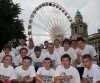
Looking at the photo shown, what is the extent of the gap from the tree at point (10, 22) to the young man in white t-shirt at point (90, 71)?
17.8 m

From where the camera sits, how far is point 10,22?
959 inches

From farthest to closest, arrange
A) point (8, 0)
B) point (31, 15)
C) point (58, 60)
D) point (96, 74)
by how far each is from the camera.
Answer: point (31, 15), point (8, 0), point (58, 60), point (96, 74)

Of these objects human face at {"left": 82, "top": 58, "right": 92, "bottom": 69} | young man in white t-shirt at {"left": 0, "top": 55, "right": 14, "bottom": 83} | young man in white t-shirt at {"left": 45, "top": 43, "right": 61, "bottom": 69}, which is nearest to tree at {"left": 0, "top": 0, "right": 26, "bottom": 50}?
young man in white t-shirt at {"left": 45, "top": 43, "right": 61, "bottom": 69}

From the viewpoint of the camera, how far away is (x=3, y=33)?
75.3 ft

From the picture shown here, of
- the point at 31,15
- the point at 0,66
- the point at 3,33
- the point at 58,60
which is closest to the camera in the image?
the point at 0,66

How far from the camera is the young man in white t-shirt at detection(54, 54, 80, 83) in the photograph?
6051 millimetres

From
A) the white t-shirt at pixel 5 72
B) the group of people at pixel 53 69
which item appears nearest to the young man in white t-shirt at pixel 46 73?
the group of people at pixel 53 69

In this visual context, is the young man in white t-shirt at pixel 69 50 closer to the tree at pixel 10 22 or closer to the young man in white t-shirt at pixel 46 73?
the young man in white t-shirt at pixel 46 73

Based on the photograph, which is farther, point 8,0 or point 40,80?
point 8,0

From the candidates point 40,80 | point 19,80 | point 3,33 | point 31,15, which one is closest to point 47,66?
point 40,80

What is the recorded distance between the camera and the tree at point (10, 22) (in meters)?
23.0

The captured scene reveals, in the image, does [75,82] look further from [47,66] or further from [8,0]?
[8,0]

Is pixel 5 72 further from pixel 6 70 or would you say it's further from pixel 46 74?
pixel 46 74

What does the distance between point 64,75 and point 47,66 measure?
957mm
